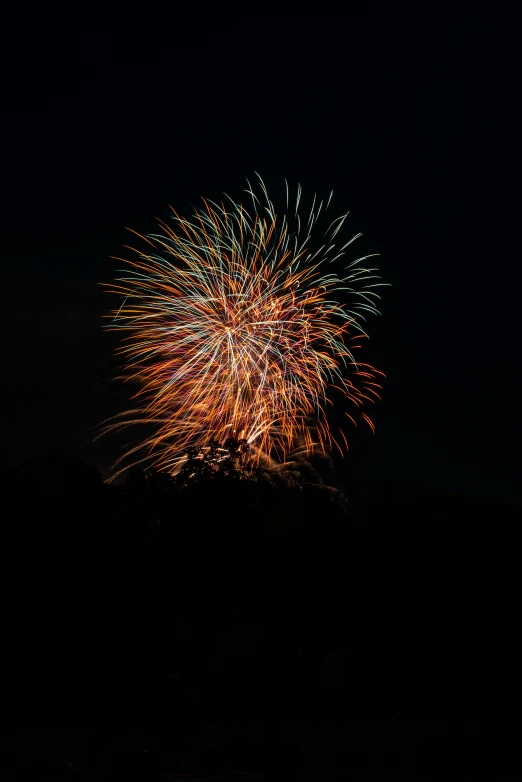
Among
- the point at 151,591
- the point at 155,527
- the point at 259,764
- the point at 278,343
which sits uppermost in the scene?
the point at 278,343

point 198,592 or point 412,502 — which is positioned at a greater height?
point 412,502

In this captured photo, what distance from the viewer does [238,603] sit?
62.5 ft

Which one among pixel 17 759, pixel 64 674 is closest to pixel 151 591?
pixel 64 674

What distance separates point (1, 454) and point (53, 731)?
7873 millimetres

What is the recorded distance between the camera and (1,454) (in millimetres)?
20734

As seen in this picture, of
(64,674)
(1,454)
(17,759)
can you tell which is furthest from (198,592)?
(17,759)

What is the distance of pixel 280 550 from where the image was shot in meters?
19.9

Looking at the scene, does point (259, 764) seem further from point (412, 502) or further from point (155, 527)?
point (412, 502)

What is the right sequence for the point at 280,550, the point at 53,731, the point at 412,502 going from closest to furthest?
the point at 53,731
the point at 280,550
the point at 412,502

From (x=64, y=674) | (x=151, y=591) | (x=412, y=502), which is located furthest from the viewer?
(x=412, y=502)

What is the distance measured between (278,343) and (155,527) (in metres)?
10.2

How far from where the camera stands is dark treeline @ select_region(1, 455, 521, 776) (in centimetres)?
1644

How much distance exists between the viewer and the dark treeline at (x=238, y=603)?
53.9 feet

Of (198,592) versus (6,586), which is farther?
(198,592)
